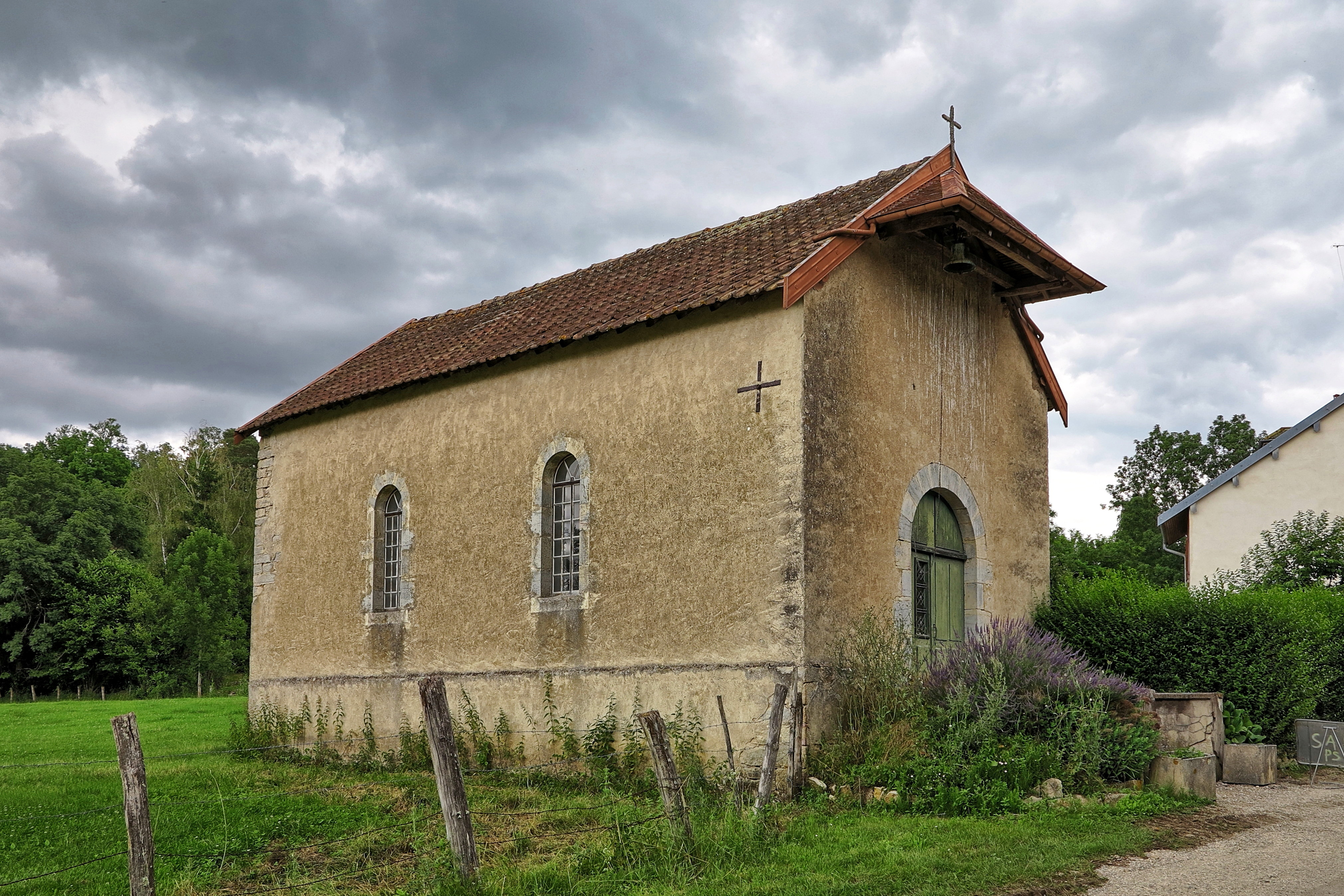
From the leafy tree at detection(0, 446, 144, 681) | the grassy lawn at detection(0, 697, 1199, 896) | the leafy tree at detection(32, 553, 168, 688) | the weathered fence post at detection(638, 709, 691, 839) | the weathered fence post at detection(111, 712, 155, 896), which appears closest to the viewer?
the weathered fence post at detection(111, 712, 155, 896)

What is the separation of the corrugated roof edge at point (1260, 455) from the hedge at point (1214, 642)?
901 cm

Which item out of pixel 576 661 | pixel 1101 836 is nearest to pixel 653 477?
pixel 576 661

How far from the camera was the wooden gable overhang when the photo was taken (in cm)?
1044

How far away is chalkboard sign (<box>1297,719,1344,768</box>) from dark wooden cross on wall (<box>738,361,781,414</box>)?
6.98 meters

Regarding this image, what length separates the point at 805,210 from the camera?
12797mm

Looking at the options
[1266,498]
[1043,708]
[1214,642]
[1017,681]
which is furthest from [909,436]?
[1266,498]

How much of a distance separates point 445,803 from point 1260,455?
2010 cm

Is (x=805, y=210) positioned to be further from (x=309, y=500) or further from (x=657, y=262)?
(x=309, y=500)

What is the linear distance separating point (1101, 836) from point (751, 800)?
9.42 feet

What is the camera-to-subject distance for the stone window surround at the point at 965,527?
1134 centimetres

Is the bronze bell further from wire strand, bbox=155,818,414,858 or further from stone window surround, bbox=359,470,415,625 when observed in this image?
wire strand, bbox=155,818,414,858

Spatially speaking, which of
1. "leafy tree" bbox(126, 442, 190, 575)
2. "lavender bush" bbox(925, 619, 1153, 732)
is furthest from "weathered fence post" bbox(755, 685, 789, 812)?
"leafy tree" bbox(126, 442, 190, 575)

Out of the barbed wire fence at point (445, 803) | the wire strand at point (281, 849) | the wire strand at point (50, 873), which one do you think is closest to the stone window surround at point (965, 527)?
the barbed wire fence at point (445, 803)

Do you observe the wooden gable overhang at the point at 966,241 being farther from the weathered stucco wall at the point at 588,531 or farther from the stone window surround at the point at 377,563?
the stone window surround at the point at 377,563
